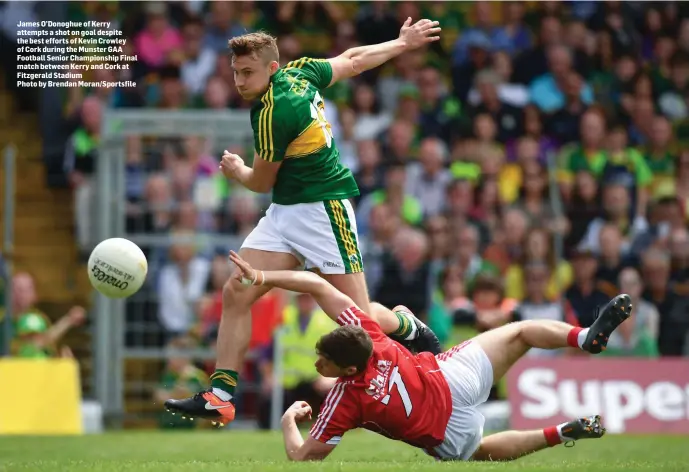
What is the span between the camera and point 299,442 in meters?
8.34

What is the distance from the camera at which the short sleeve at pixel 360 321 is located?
8.34 m

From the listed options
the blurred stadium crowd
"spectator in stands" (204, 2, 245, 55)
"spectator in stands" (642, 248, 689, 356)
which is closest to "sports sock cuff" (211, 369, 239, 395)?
the blurred stadium crowd

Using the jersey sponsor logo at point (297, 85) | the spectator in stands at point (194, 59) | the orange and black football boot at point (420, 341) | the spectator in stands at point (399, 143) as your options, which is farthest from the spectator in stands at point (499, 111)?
the jersey sponsor logo at point (297, 85)

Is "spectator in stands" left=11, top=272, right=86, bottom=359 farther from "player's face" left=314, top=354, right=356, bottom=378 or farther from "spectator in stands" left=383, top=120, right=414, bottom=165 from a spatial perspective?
"player's face" left=314, top=354, right=356, bottom=378

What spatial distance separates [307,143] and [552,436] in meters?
2.72

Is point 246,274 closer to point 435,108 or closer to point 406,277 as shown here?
point 406,277

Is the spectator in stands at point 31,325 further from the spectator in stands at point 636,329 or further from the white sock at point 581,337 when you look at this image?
the white sock at point 581,337

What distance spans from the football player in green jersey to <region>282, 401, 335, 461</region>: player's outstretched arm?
2.09 feet

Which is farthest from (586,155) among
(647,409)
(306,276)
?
(306,276)

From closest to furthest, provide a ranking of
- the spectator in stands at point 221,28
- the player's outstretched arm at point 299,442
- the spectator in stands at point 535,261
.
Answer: the player's outstretched arm at point 299,442, the spectator in stands at point 535,261, the spectator in stands at point 221,28

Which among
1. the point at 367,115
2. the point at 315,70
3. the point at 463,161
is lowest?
the point at 463,161

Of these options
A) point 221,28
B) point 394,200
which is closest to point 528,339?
point 394,200

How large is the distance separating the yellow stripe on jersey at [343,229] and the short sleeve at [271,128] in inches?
22.9

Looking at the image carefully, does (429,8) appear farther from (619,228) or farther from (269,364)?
(269,364)
